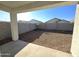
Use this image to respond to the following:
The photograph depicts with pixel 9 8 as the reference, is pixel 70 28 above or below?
below

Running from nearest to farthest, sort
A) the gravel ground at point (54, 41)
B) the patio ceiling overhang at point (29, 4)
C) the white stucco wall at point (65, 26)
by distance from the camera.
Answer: the patio ceiling overhang at point (29, 4), the gravel ground at point (54, 41), the white stucco wall at point (65, 26)

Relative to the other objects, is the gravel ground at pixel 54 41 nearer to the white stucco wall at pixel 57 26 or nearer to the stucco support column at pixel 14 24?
the stucco support column at pixel 14 24

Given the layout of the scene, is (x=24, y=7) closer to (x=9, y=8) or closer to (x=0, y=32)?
(x=9, y=8)

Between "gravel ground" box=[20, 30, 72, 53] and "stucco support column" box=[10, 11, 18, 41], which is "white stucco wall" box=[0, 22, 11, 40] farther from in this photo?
"gravel ground" box=[20, 30, 72, 53]

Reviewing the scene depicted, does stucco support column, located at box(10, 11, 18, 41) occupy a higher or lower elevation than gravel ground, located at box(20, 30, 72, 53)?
higher

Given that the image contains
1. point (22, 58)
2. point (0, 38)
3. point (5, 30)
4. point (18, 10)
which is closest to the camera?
point (22, 58)

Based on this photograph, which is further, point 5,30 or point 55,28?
point 55,28

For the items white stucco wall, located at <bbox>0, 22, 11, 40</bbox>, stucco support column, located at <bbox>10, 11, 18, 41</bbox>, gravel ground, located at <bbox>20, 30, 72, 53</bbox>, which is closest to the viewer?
gravel ground, located at <bbox>20, 30, 72, 53</bbox>

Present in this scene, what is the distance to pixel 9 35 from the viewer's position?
7.32 metres

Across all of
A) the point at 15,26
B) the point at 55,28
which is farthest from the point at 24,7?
the point at 55,28

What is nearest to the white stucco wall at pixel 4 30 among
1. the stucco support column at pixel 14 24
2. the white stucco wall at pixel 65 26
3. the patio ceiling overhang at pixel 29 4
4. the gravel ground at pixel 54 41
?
the stucco support column at pixel 14 24

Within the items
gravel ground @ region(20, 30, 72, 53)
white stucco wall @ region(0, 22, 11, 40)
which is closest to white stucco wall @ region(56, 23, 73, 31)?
gravel ground @ region(20, 30, 72, 53)

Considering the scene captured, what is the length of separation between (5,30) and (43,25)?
7426 mm

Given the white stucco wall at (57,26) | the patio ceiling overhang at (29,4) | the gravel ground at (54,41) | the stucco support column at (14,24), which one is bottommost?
the gravel ground at (54,41)
